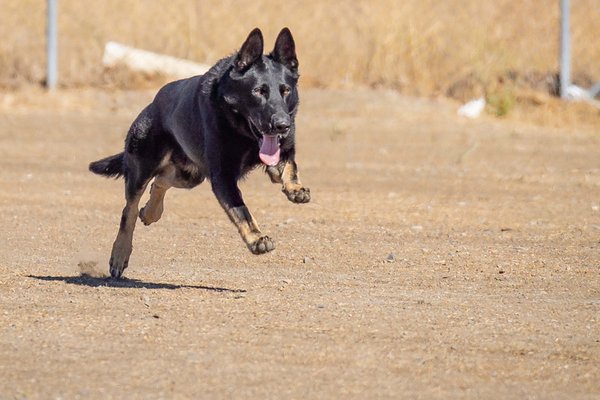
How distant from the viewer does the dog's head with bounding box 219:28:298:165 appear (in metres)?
6.80

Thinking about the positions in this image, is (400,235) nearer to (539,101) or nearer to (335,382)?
(335,382)

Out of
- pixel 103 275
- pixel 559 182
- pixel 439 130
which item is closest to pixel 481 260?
pixel 103 275

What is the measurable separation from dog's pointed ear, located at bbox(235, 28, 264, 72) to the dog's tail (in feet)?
5.46

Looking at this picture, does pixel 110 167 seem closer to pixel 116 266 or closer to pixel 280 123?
pixel 116 266

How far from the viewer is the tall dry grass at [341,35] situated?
17047mm

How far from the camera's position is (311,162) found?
13445 mm

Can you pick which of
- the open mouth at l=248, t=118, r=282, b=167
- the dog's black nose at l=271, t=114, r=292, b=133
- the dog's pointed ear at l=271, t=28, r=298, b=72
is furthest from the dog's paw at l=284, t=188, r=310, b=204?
the dog's pointed ear at l=271, t=28, r=298, b=72

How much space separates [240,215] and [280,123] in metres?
0.52

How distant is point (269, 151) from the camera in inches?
271

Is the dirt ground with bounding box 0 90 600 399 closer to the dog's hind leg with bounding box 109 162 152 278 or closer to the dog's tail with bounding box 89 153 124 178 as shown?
the dog's hind leg with bounding box 109 162 152 278

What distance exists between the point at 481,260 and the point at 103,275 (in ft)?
7.69

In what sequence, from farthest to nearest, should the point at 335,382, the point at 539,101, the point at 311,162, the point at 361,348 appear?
the point at 539,101
the point at 311,162
the point at 361,348
the point at 335,382

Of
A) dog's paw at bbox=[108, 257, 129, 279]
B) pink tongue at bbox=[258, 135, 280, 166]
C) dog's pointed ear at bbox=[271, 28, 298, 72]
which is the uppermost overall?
dog's pointed ear at bbox=[271, 28, 298, 72]

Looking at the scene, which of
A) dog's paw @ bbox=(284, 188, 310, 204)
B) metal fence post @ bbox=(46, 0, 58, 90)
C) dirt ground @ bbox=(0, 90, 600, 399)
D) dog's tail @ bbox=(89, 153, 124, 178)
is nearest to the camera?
dirt ground @ bbox=(0, 90, 600, 399)
